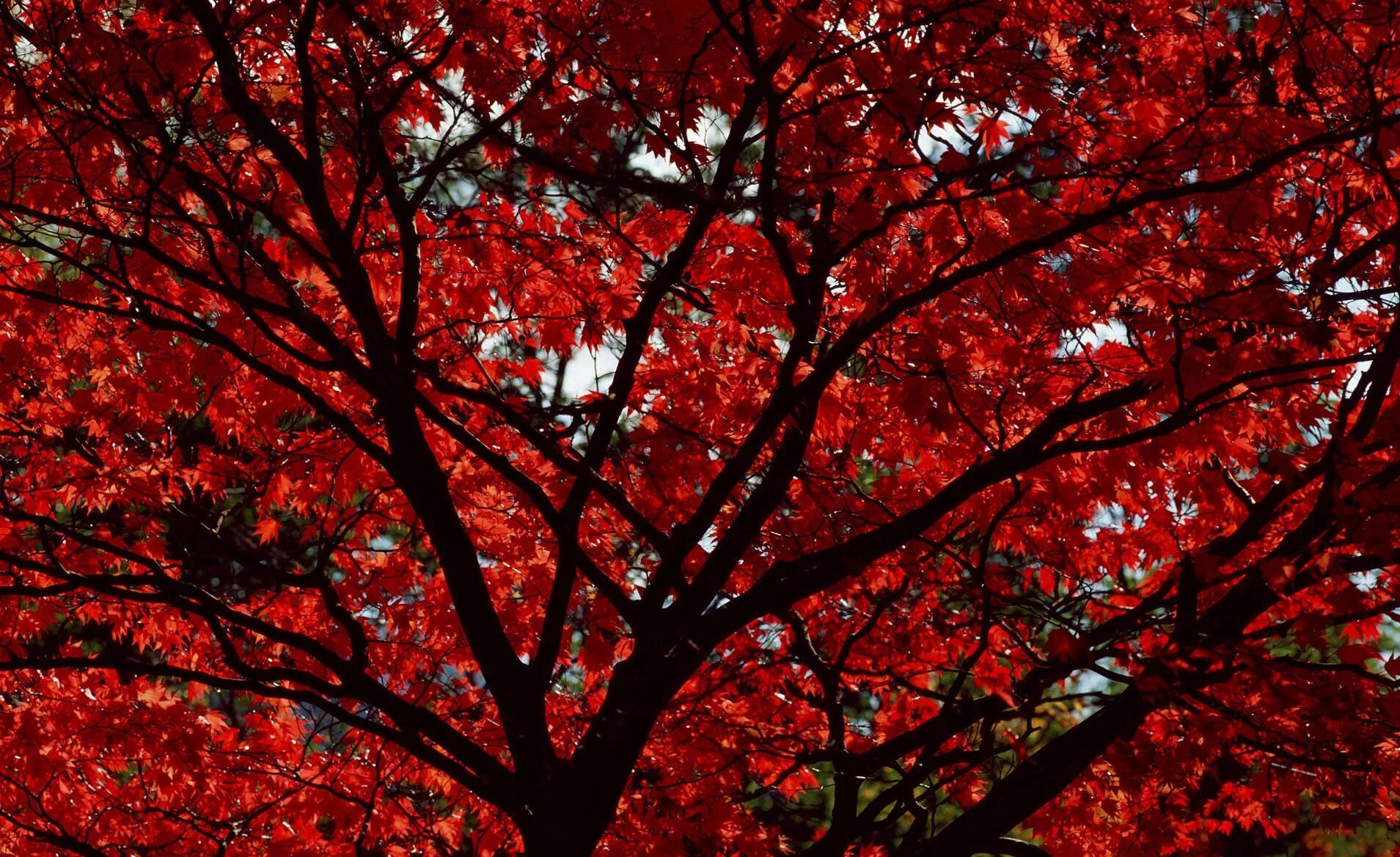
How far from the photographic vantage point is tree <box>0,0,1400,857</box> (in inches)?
181

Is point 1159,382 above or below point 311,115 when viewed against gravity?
below

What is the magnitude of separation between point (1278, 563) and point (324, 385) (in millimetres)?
4800

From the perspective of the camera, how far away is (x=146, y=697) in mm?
6848

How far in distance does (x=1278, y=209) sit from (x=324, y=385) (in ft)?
A: 16.3

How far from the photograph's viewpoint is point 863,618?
7059 mm

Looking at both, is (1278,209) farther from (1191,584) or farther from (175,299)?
(175,299)

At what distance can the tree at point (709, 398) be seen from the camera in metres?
4.59

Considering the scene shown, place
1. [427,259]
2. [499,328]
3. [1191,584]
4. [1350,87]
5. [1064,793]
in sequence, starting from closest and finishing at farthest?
[1191,584], [1350,87], [499,328], [427,259], [1064,793]

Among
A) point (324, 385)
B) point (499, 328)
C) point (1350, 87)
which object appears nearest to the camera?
point (1350, 87)

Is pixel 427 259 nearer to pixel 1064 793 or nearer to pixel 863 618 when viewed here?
pixel 863 618

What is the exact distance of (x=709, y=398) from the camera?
599cm

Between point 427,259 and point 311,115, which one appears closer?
point 311,115

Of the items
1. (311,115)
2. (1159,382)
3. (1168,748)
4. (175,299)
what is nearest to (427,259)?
(175,299)

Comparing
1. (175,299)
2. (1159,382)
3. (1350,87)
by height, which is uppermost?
(175,299)
